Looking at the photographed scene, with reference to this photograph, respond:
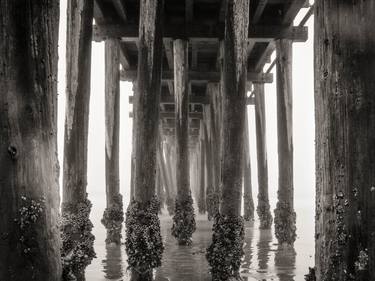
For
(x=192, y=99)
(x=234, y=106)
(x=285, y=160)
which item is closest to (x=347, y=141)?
(x=234, y=106)

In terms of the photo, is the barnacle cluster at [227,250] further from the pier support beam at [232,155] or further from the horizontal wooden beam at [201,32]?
the horizontal wooden beam at [201,32]

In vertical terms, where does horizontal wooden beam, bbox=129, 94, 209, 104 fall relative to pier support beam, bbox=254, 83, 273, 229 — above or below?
above

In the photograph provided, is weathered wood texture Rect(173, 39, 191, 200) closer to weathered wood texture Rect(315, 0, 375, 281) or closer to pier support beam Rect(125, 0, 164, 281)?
pier support beam Rect(125, 0, 164, 281)

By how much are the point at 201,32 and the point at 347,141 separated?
7.45m

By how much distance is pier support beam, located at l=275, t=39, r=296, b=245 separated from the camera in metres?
7.72

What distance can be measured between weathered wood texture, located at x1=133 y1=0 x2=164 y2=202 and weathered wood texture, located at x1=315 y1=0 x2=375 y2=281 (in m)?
3.36

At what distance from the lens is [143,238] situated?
489 centimetres

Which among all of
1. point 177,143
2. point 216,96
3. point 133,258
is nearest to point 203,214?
point 216,96

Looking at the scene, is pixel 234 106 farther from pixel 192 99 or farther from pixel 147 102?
pixel 192 99

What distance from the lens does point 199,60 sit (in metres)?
13.1

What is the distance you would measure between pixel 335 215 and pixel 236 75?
10.7ft

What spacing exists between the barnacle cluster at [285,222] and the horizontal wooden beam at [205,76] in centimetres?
508

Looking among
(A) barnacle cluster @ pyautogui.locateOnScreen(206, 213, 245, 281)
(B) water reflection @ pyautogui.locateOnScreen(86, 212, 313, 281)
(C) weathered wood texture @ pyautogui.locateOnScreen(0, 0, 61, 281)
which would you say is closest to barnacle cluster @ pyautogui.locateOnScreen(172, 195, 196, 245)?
(B) water reflection @ pyautogui.locateOnScreen(86, 212, 313, 281)

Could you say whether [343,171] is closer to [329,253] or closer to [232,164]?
[329,253]
